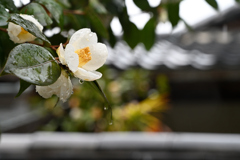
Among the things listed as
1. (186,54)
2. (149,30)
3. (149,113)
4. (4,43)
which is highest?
(4,43)

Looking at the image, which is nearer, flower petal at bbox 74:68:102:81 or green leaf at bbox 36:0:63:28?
flower petal at bbox 74:68:102:81

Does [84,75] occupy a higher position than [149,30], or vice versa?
[84,75]

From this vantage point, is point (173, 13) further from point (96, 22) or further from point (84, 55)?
point (84, 55)

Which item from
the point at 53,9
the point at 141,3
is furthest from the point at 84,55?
the point at 141,3

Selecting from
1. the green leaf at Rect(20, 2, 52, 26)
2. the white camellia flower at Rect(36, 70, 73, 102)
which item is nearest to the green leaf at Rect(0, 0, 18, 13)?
the green leaf at Rect(20, 2, 52, 26)

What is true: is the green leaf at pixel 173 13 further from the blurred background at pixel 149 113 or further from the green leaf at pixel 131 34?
the blurred background at pixel 149 113

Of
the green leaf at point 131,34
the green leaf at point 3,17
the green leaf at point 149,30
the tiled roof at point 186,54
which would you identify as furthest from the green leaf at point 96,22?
the tiled roof at point 186,54

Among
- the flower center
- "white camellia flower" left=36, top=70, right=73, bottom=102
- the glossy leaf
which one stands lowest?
the glossy leaf

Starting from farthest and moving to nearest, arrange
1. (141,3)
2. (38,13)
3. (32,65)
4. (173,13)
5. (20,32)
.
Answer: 1. (173,13)
2. (141,3)
3. (38,13)
4. (20,32)
5. (32,65)

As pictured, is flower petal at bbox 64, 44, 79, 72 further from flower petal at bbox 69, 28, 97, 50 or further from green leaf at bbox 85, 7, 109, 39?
green leaf at bbox 85, 7, 109, 39
